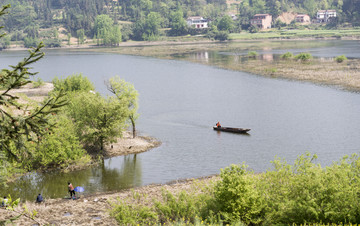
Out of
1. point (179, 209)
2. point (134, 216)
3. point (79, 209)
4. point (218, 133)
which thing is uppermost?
point (179, 209)

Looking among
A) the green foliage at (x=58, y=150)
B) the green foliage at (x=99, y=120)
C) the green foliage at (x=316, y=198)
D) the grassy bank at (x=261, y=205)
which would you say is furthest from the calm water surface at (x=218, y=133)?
the green foliage at (x=316, y=198)

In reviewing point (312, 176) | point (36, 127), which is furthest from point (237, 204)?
point (36, 127)

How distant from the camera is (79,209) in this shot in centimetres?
3753

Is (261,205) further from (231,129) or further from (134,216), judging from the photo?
(231,129)

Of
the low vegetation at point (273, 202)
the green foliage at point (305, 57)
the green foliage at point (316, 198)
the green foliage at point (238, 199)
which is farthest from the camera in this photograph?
the green foliage at point (305, 57)

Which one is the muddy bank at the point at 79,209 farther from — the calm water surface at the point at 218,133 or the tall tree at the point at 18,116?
the tall tree at the point at 18,116

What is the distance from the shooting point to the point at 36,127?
61.5ft

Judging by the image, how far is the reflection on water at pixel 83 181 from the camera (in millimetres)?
45750

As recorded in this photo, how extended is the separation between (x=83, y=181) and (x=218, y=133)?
2547cm

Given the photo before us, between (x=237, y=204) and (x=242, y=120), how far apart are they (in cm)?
4568

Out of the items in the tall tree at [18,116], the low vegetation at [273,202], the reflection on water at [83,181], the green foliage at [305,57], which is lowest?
the reflection on water at [83,181]

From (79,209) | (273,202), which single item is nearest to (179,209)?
(273,202)

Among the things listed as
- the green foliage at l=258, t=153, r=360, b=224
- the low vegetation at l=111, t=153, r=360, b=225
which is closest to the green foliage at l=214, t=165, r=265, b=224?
the low vegetation at l=111, t=153, r=360, b=225

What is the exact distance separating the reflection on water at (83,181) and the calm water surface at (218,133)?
10 cm
